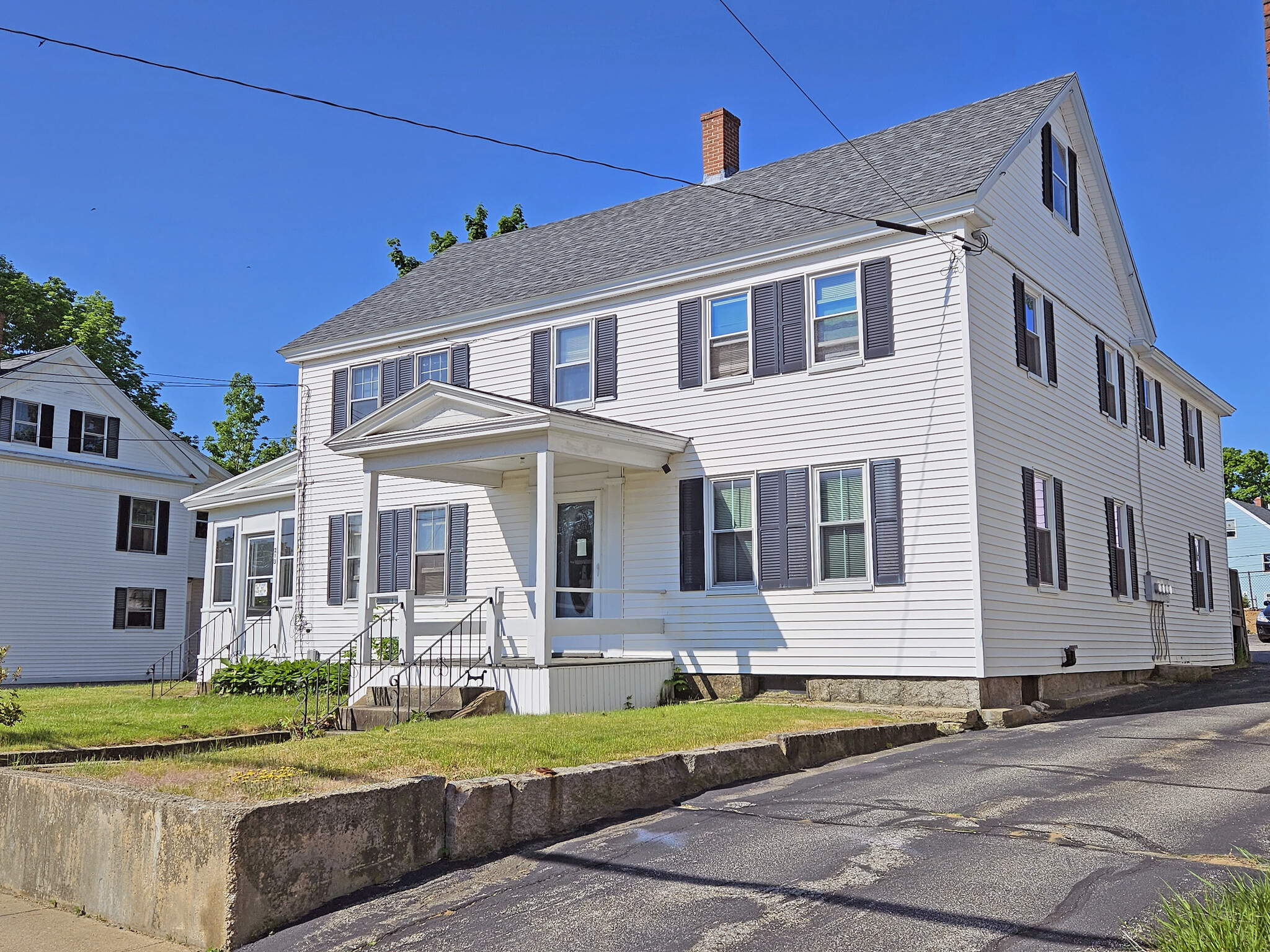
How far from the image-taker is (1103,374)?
1883cm

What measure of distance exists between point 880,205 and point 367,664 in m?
9.27

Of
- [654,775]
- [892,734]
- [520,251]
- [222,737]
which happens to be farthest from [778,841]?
[520,251]

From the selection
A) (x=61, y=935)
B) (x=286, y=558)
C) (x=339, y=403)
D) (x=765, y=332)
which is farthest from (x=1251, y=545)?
(x=61, y=935)

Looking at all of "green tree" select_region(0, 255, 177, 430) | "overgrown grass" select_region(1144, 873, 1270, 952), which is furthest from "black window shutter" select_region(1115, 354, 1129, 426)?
"green tree" select_region(0, 255, 177, 430)

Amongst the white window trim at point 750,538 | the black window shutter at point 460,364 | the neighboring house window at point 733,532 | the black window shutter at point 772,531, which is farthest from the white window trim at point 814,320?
the black window shutter at point 460,364

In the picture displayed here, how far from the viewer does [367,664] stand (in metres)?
14.6

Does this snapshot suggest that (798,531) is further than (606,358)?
No

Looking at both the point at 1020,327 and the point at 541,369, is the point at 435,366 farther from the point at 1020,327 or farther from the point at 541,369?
the point at 1020,327

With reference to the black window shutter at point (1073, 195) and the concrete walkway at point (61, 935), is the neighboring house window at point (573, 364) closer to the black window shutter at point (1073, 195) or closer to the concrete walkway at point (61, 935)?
the black window shutter at point (1073, 195)

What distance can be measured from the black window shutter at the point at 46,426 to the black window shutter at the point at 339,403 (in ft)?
40.6

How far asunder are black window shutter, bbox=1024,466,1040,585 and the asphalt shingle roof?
4.10 meters

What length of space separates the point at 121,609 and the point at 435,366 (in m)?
15.8

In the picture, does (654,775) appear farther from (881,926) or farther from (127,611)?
(127,611)

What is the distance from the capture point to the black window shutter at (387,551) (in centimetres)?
1888
